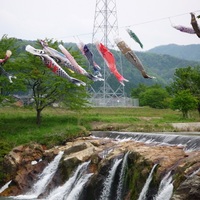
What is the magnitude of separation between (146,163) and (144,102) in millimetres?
49033

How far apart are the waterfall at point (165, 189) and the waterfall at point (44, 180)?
733 cm

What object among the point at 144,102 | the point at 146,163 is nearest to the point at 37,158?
the point at 146,163

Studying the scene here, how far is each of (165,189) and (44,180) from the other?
8265 mm

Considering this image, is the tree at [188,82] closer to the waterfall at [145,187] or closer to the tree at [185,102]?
the tree at [185,102]

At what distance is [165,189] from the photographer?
12875 mm

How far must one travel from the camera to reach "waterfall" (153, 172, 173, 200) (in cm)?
1258

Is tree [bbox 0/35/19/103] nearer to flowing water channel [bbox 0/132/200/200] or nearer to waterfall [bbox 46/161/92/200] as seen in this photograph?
flowing water channel [bbox 0/132/200/200]

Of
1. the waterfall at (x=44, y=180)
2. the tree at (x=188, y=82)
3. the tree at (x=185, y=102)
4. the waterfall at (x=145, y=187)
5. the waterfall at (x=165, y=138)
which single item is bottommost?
the waterfall at (x=44, y=180)

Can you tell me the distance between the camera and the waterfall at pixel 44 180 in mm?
18694

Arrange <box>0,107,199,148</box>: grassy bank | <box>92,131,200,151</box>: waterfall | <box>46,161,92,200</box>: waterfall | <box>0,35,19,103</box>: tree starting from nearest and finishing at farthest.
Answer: <box>46,161,92,200</box>: waterfall → <box>92,131,200,151</box>: waterfall → <box>0,107,199,148</box>: grassy bank → <box>0,35,19,103</box>: tree

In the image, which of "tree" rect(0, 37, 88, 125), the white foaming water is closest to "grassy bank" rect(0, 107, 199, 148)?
"tree" rect(0, 37, 88, 125)

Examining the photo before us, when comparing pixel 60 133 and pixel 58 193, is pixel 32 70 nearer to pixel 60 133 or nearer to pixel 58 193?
pixel 60 133

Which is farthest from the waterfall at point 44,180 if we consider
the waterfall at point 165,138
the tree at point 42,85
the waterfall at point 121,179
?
the tree at point 42,85

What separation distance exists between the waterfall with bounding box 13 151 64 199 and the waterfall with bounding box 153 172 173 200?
289 inches
